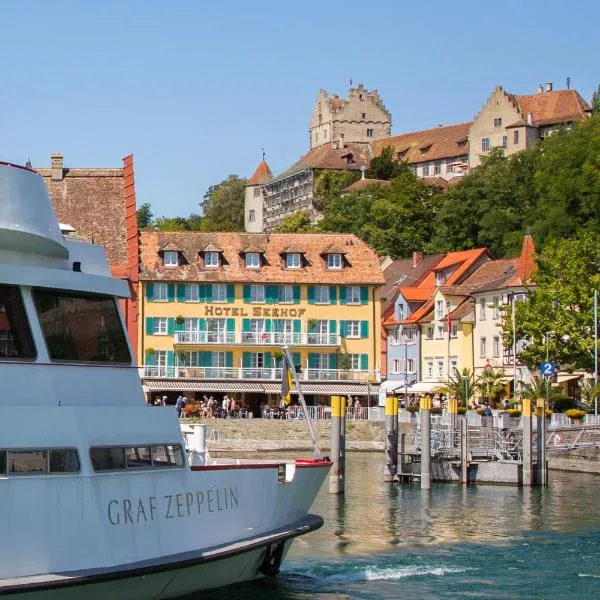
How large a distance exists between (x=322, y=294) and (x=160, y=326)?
9.22m

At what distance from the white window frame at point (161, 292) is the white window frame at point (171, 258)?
1409mm

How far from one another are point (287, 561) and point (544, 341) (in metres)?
44.4

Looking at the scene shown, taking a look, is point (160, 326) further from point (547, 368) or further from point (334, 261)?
point (547, 368)

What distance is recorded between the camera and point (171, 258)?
84250 mm

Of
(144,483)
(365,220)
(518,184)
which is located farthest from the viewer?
(365,220)

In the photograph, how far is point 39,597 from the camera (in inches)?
747

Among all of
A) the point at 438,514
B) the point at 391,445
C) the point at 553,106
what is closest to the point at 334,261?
the point at 391,445

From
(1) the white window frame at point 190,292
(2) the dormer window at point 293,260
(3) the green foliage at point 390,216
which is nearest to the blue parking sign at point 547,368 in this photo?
(2) the dormer window at point 293,260

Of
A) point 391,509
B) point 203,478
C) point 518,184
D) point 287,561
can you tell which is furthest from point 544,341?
point 518,184

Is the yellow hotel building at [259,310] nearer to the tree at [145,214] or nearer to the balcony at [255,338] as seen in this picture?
the balcony at [255,338]

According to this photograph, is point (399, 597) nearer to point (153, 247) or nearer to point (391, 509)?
point (391, 509)

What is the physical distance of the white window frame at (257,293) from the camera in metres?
84.4

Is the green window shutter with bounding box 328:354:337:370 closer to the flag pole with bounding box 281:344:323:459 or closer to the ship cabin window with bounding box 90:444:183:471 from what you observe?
the flag pole with bounding box 281:344:323:459

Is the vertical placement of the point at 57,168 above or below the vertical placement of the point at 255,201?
below
